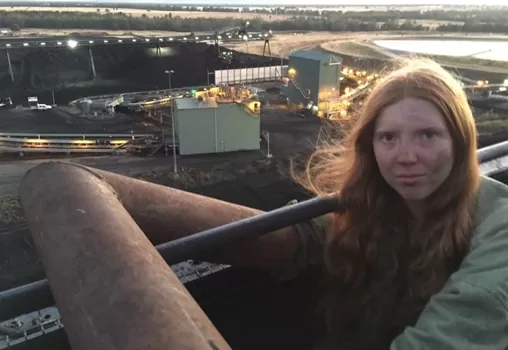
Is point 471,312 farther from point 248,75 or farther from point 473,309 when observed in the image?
point 248,75

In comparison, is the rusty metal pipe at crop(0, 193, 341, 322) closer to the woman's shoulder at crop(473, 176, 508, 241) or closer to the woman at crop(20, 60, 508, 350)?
the woman at crop(20, 60, 508, 350)

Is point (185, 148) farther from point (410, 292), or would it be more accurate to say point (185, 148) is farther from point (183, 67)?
point (183, 67)

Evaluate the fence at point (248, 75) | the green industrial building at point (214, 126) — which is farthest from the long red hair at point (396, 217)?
the fence at point (248, 75)

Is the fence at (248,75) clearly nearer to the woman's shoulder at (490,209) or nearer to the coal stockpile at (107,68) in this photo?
the coal stockpile at (107,68)

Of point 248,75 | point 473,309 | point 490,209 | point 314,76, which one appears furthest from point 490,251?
point 248,75

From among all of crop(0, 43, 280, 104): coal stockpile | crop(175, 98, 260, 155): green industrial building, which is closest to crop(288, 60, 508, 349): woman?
crop(175, 98, 260, 155): green industrial building

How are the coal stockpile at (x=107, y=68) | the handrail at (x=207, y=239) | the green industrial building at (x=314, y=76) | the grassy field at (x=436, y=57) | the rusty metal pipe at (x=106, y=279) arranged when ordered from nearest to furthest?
the rusty metal pipe at (x=106, y=279), the handrail at (x=207, y=239), the green industrial building at (x=314, y=76), the coal stockpile at (x=107, y=68), the grassy field at (x=436, y=57)
